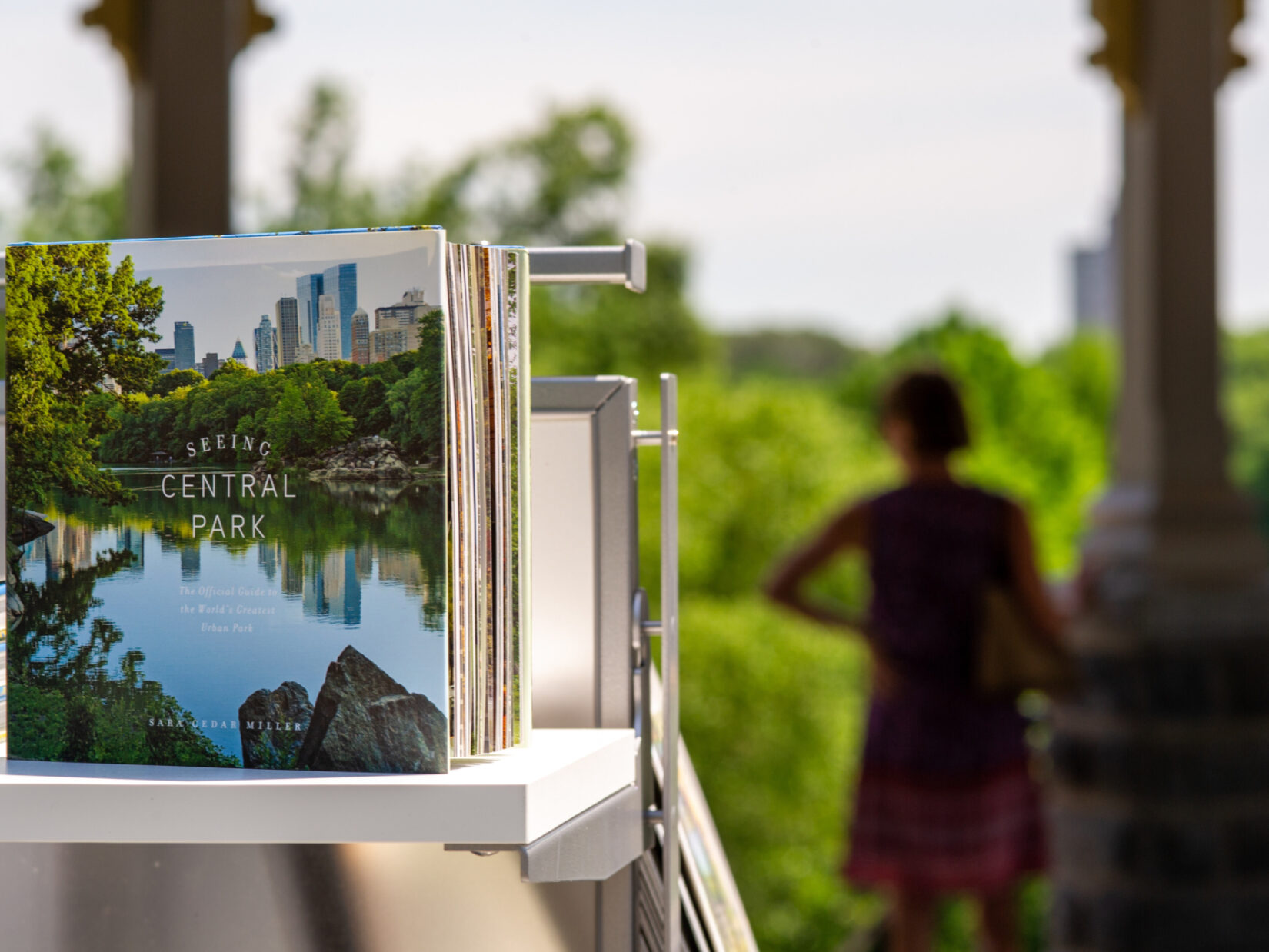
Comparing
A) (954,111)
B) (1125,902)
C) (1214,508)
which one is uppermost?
(954,111)

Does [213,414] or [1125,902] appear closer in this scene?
[213,414]

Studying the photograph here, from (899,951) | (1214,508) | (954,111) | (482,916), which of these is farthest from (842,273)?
(482,916)

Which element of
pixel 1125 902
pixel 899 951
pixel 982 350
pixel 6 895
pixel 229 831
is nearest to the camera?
pixel 229 831

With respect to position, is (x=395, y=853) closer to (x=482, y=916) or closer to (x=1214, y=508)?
(x=482, y=916)

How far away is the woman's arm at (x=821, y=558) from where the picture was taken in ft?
4.73

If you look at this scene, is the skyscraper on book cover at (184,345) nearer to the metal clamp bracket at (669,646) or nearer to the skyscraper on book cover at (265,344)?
the skyscraper on book cover at (265,344)

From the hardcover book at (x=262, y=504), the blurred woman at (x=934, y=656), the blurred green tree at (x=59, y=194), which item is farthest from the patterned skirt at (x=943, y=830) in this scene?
the blurred green tree at (x=59, y=194)

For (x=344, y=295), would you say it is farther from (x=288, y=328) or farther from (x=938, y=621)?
(x=938, y=621)

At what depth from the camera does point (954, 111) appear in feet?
35.8

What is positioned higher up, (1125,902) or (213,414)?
(213,414)

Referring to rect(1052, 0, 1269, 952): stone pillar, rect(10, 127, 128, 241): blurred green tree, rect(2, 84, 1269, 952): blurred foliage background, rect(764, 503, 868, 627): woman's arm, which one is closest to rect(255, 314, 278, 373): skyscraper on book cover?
rect(764, 503, 868, 627): woman's arm

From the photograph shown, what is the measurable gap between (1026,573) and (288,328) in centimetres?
117

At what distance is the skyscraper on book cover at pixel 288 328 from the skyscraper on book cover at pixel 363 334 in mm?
19

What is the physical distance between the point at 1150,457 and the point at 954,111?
7.56 metres
